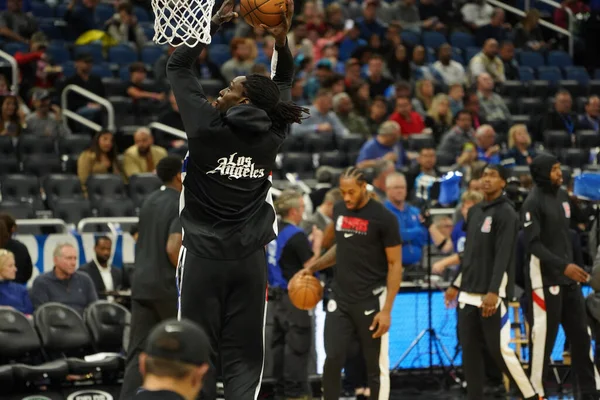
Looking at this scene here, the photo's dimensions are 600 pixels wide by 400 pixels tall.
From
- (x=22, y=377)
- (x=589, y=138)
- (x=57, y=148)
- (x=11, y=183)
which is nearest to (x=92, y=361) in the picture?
(x=22, y=377)

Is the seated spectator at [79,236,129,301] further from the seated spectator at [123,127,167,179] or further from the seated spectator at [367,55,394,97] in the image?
the seated spectator at [367,55,394,97]

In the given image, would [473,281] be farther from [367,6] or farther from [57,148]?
[367,6]

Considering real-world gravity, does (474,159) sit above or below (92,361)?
above

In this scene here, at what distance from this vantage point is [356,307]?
356 inches

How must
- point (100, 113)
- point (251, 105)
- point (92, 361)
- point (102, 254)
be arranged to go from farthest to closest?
point (100, 113), point (102, 254), point (92, 361), point (251, 105)

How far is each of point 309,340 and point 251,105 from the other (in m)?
5.38

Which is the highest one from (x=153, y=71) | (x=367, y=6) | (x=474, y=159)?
(x=367, y=6)

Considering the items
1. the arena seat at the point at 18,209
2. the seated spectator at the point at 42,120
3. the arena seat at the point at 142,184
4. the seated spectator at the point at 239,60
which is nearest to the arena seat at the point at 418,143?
the seated spectator at the point at 239,60

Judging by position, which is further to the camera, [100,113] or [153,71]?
[153,71]

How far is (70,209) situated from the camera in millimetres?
13562

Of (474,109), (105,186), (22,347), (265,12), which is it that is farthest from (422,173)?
(265,12)

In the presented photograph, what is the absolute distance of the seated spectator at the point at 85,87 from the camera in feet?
53.1

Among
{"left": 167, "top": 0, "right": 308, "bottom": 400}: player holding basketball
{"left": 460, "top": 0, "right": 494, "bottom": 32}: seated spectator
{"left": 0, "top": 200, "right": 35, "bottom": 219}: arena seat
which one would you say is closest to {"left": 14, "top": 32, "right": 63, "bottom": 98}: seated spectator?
{"left": 0, "top": 200, "right": 35, "bottom": 219}: arena seat

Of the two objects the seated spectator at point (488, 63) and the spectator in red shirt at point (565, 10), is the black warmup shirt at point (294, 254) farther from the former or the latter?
the spectator in red shirt at point (565, 10)
